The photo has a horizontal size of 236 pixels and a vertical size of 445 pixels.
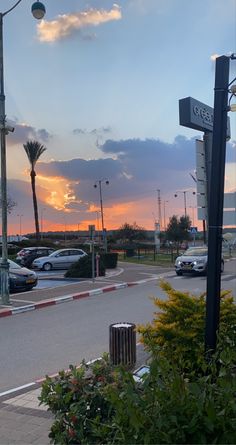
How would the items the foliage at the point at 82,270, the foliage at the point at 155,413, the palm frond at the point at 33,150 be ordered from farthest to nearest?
the palm frond at the point at 33,150 < the foliage at the point at 82,270 < the foliage at the point at 155,413

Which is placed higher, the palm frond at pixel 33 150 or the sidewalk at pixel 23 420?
the palm frond at pixel 33 150

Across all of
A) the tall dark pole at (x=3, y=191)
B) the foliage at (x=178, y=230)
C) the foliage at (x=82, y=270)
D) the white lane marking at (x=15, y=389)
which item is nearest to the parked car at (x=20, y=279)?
the tall dark pole at (x=3, y=191)

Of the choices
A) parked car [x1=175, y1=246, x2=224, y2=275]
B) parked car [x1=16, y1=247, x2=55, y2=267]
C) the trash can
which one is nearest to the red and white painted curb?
parked car [x1=175, y1=246, x2=224, y2=275]

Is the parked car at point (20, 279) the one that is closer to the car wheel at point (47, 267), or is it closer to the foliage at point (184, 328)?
the car wheel at point (47, 267)

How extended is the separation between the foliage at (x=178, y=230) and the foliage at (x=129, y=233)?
41.5 feet

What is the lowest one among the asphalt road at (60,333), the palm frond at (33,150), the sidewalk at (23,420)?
the asphalt road at (60,333)

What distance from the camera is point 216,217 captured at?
4.16 metres

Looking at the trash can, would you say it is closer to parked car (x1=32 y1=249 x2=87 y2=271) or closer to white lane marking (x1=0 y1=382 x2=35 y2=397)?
white lane marking (x1=0 y1=382 x2=35 y2=397)

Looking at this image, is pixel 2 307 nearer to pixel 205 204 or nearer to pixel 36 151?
pixel 205 204

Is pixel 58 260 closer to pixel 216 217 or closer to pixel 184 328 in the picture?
pixel 184 328

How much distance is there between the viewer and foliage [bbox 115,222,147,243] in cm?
8750

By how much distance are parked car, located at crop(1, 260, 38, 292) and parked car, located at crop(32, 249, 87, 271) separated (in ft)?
39.9

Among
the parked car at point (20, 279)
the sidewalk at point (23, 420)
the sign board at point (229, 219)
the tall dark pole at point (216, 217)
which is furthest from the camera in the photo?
the sign board at point (229, 219)

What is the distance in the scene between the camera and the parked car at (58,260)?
31.2 meters
